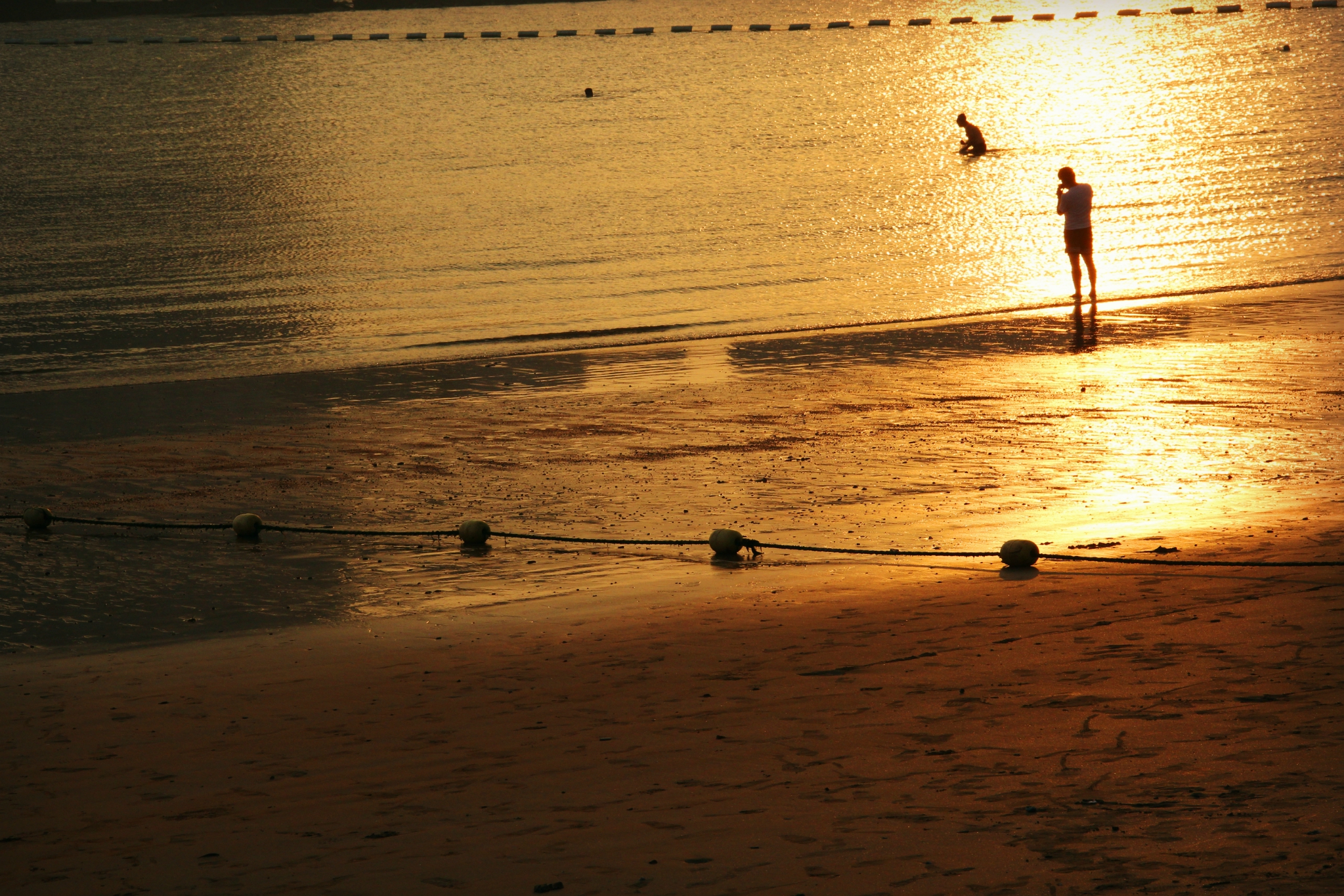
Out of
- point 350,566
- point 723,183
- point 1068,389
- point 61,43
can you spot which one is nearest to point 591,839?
point 350,566

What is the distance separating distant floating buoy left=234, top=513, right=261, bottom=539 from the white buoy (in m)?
1.41

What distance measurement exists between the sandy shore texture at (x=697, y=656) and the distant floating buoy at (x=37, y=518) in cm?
17

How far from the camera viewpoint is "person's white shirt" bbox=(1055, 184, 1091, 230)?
1708cm

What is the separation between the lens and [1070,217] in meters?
17.3

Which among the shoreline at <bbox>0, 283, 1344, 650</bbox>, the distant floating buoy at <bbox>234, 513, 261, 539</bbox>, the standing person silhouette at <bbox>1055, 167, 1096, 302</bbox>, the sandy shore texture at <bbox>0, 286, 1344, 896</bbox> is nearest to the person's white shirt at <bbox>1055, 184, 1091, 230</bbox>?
the standing person silhouette at <bbox>1055, 167, 1096, 302</bbox>

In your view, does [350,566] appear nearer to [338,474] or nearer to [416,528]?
[416,528]

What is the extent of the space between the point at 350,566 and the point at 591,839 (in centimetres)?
411

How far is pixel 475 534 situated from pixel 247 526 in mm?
1612

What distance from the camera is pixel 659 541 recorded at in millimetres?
8180

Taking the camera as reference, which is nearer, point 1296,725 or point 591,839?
point 591,839

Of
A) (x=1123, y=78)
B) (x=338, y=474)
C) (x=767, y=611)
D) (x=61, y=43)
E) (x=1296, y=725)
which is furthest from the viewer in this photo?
(x=61, y=43)

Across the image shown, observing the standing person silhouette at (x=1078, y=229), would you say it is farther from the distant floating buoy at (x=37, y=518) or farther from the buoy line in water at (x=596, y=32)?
the buoy line in water at (x=596, y=32)

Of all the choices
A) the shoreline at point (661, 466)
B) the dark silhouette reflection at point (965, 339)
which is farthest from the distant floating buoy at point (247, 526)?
the dark silhouette reflection at point (965, 339)

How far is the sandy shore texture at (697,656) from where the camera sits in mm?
4457
